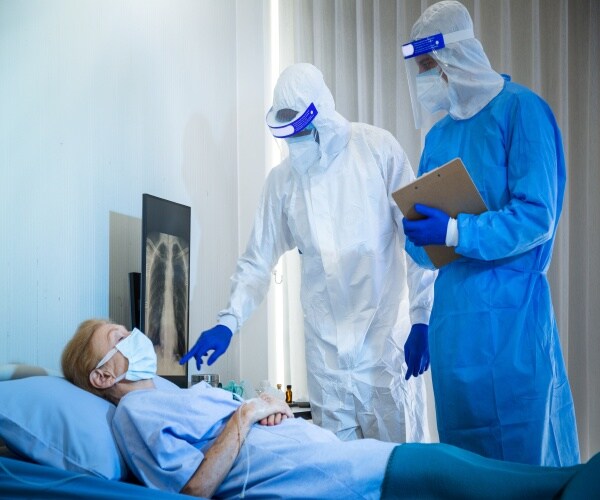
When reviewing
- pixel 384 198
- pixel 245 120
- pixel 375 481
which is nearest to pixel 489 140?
pixel 384 198

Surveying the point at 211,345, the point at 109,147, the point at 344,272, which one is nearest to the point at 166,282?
the point at 211,345

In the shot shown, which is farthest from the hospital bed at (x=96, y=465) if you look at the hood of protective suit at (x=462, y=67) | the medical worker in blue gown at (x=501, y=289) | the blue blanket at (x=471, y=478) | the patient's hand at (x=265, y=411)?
the hood of protective suit at (x=462, y=67)

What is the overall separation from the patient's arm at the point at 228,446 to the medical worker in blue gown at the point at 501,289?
493 mm

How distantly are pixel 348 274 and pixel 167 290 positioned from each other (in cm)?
63

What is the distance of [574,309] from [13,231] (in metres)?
2.38

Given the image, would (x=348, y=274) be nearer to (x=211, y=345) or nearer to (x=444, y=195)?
(x=211, y=345)

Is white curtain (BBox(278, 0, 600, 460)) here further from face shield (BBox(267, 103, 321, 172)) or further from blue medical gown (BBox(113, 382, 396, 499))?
blue medical gown (BBox(113, 382, 396, 499))

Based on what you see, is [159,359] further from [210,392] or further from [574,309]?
[574,309]

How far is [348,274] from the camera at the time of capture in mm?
2480

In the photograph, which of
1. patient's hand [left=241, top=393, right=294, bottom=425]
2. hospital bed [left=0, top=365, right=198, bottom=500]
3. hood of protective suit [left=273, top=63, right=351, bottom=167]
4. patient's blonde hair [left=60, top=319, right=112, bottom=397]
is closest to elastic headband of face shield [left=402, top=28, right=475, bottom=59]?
hood of protective suit [left=273, top=63, right=351, bottom=167]

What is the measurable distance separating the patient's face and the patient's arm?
338 millimetres

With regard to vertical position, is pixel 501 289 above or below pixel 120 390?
above

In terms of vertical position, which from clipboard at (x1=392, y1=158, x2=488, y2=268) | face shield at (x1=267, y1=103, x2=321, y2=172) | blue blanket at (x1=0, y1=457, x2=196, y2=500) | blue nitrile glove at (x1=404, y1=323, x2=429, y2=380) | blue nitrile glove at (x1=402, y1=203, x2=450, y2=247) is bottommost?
blue blanket at (x1=0, y1=457, x2=196, y2=500)

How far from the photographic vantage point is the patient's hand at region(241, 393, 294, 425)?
1.75m
